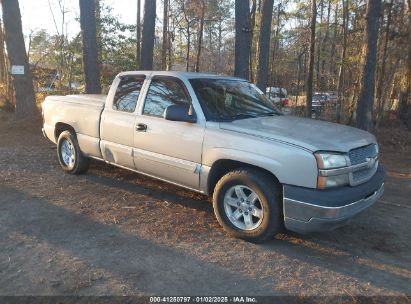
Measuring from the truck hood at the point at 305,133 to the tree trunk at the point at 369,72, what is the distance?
5909mm

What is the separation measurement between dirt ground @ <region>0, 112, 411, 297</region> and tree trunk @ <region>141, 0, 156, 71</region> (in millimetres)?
7580

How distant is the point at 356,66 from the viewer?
45.2 ft

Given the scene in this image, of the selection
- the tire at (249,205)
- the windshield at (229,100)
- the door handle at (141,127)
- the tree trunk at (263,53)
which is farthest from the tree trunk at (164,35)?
the tire at (249,205)

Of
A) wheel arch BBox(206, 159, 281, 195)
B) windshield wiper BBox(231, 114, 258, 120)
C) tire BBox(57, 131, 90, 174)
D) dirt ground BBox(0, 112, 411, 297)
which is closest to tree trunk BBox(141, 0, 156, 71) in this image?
tire BBox(57, 131, 90, 174)

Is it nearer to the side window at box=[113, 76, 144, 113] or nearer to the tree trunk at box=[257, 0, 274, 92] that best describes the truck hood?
the side window at box=[113, 76, 144, 113]

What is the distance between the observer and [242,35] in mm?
10398

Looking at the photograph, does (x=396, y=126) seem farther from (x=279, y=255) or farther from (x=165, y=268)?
(x=165, y=268)

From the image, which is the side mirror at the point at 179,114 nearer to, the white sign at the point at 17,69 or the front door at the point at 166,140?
the front door at the point at 166,140

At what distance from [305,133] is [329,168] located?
1.86ft

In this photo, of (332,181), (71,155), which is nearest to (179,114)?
(332,181)

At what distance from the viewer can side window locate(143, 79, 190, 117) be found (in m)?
5.28

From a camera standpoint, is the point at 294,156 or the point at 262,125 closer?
the point at 294,156

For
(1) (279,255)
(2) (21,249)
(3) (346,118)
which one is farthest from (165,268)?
(3) (346,118)

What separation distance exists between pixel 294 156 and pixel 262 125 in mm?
759
